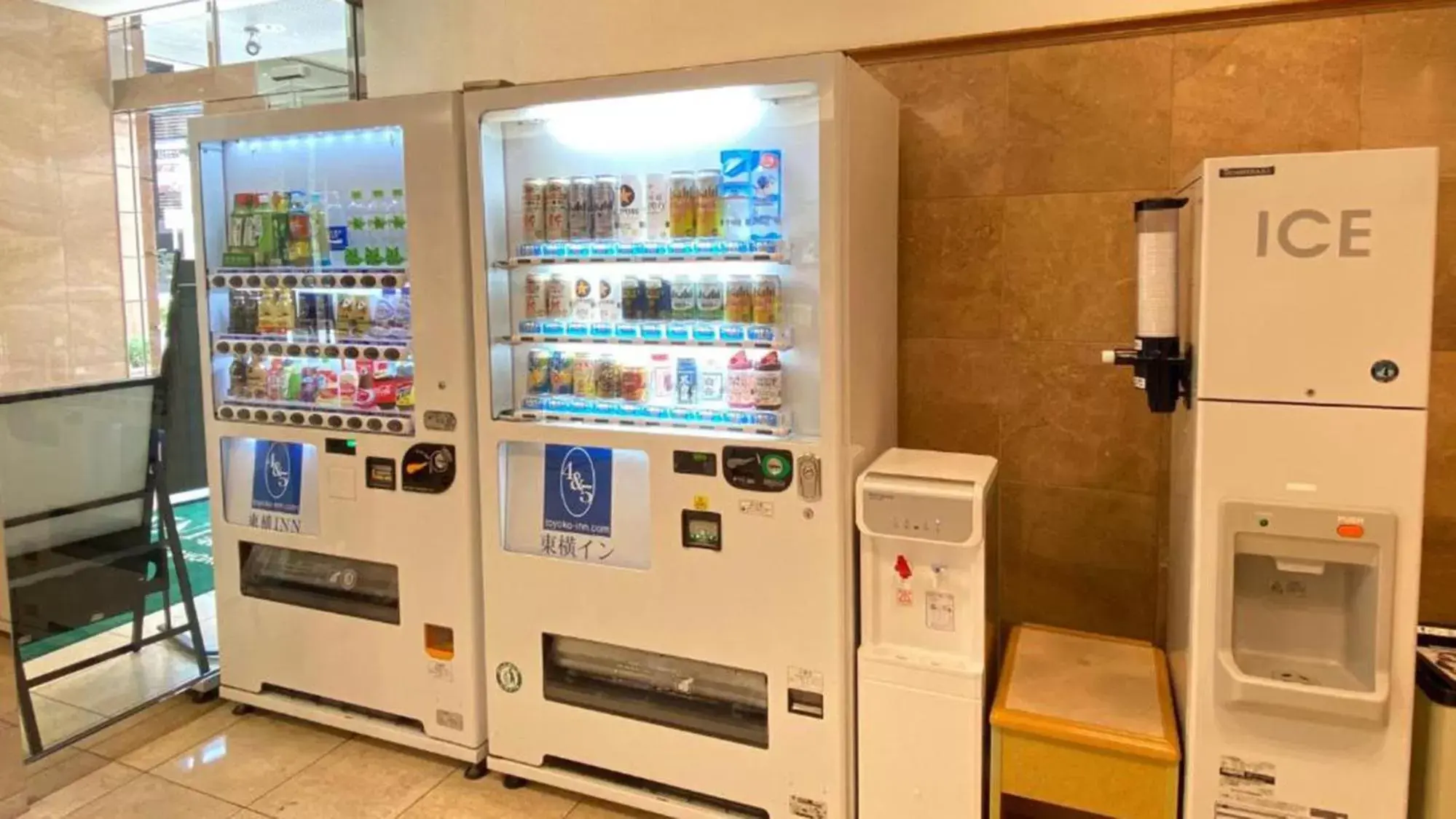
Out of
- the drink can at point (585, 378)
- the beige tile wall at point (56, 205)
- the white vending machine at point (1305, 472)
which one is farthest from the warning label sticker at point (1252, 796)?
the beige tile wall at point (56, 205)

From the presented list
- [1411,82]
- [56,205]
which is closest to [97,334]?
[56,205]

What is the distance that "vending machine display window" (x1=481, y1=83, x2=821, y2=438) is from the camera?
8.16 feet

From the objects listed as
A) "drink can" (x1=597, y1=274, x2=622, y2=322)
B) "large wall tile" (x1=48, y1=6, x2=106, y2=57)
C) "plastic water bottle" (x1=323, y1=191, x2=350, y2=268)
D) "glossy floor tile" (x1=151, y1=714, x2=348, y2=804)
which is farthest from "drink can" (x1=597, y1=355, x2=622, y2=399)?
"large wall tile" (x1=48, y1=6, x2=106, y2=57)

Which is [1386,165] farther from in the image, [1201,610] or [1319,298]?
[1201,610]

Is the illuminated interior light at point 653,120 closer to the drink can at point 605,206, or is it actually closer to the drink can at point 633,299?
the drink can at point 605,206

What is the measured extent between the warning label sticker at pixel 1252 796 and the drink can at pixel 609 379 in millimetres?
1789

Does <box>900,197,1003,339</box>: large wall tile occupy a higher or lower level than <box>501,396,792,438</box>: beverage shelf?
higher

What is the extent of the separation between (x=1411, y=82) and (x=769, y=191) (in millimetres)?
1649

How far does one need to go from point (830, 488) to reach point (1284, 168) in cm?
120

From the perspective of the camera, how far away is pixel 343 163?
10.1ft

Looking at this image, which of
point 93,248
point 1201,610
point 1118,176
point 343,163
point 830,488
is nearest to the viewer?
point 1201,610

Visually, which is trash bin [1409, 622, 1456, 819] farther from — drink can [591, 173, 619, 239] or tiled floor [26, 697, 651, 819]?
drink can [591, 173, 619, 239]

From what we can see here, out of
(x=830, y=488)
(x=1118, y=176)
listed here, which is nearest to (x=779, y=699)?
(x=830, y=488)

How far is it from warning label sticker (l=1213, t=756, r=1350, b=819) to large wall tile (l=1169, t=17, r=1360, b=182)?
1.53 m
